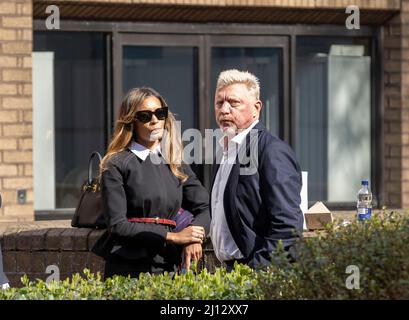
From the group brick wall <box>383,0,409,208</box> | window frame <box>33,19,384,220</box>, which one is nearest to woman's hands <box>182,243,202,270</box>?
window frame <box>33,19,384,220</box>

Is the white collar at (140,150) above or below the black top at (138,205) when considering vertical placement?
above

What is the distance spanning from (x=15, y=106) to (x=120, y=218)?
5634mm

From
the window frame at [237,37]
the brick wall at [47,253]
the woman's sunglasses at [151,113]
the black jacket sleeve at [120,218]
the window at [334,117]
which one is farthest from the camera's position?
the window at [334,117]

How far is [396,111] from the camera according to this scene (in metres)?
12.5

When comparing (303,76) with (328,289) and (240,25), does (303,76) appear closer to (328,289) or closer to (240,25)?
(240,25)

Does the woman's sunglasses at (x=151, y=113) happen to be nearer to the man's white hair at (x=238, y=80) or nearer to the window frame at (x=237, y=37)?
the man's white hair at (x=238, y=80)

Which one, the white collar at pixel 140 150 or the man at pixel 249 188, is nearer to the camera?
the man at pixel 249 188

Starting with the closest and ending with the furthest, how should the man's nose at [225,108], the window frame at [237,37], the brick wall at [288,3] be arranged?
the man's nose at [225,108]
the brick wall at [288,3]
the window frame at [237,37]

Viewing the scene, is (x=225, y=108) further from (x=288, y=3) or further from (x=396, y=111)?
(x=396, y=111)

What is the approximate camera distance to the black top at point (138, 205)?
575 cm

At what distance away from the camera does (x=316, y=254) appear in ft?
15.2

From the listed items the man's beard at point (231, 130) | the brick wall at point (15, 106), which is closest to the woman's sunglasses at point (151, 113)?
the man's beard at point (231, 130)

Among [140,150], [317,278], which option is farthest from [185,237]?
[317,278]

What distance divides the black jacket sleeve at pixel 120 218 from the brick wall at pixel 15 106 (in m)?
5.39
